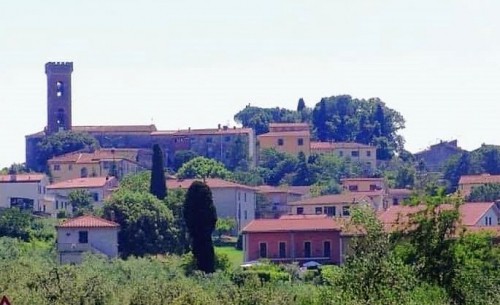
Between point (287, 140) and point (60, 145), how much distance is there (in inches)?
817

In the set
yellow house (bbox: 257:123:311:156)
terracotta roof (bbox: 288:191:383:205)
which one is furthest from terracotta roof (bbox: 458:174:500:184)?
yellow house (bbox: 257:123:311:156)

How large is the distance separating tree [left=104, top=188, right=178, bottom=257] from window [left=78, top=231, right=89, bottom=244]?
160 cm

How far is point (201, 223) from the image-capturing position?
70938mm

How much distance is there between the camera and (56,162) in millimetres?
124875

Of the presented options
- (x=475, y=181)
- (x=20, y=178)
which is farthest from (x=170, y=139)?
(x=20, y=178)

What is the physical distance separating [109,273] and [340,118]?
335 ft

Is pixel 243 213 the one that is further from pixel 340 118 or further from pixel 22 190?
pixel 340 118

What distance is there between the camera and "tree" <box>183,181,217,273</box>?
6919 cm

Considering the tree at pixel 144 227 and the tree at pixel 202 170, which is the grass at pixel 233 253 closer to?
the tree at pixel 144 227

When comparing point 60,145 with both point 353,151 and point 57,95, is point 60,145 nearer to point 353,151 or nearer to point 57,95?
point 57,95

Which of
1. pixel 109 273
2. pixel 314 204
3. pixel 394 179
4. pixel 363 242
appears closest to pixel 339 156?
pixel 394 179

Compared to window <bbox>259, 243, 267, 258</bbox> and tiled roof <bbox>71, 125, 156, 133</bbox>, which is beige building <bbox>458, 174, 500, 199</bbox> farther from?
tiled roof <bbox>71, 125, 156, 133</bbox>

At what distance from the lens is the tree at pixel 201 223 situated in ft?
227

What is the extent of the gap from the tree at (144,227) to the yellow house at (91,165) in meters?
39.3
